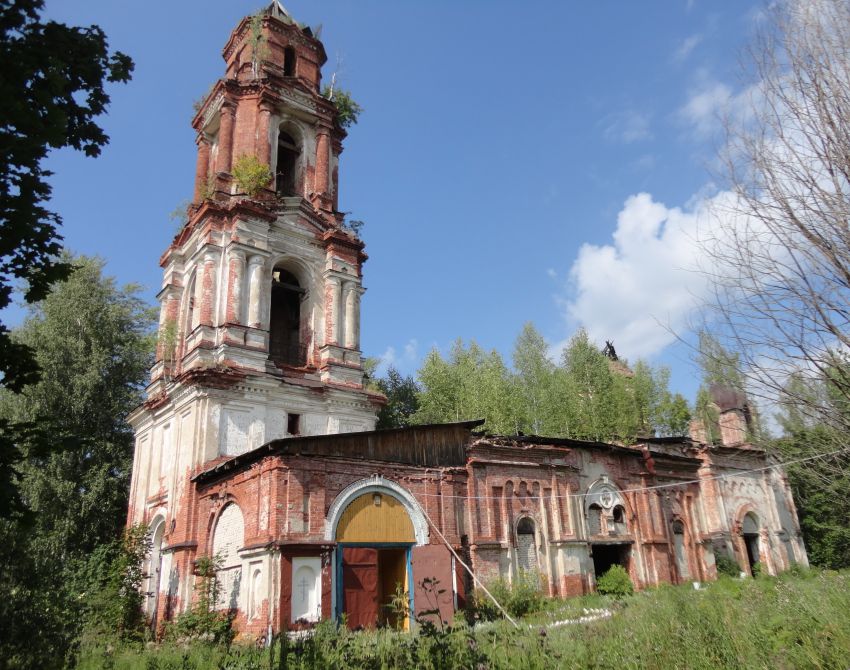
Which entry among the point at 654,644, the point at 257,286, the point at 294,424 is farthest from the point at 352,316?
the point at 654,644

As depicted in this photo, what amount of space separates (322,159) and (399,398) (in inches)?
707

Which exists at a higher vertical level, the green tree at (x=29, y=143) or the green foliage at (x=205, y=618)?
the green tree at (x=29, y=143)

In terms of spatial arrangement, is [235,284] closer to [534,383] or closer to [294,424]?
[294,424]

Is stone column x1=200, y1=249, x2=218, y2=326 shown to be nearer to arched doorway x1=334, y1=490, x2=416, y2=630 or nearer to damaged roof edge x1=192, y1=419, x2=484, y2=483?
damaged roof edge x1=192, y1=419, x2=484, y2=483

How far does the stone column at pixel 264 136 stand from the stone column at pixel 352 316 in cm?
541

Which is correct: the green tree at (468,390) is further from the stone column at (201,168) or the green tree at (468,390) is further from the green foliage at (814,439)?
the green foliage at (814,439)

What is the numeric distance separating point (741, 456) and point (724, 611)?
2155 centimetres

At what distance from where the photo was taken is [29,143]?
21.8 feet

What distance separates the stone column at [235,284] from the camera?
2014 centimetres

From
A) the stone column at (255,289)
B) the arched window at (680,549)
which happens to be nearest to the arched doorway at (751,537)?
the arched window at (680,549)

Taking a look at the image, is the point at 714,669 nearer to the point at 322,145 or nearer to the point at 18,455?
the point at 18,455

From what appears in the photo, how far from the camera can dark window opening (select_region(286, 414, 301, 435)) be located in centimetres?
2012

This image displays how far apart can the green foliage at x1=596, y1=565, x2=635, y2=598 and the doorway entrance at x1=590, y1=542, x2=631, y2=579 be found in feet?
3.99

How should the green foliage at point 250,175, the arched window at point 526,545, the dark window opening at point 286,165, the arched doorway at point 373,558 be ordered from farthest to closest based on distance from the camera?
1. the dark window opening at point 286,165
2. the green foliage at point 250,175
3. the arched window at point 526,545
4. the arched doorway at point 373,558
